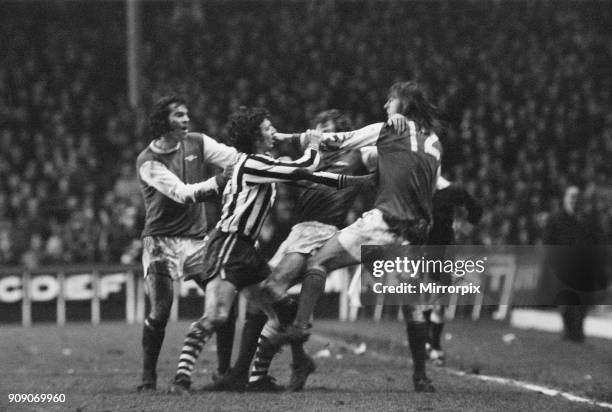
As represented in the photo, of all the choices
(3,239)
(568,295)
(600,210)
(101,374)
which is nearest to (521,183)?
(600,210)

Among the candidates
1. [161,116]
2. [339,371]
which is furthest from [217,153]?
[339,371]

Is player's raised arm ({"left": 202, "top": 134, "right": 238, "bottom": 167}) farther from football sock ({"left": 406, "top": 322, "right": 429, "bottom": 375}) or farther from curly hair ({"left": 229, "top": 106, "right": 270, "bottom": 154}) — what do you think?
football sock ({"left": 406, "top": 322, "right": 429, "bottom": 375})

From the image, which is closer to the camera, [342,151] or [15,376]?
[342,151]

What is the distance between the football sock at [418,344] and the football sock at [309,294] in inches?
35.9

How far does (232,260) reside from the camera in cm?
830

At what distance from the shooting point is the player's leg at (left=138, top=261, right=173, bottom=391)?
28.7 ft

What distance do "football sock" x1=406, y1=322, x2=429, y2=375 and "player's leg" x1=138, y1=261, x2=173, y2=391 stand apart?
6.10ft

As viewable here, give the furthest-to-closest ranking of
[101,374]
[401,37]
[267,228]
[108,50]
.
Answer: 1. [108,50]
2. [401,37]
3. [267,228]
4. [101,374]

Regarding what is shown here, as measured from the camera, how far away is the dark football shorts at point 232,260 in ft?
27.3

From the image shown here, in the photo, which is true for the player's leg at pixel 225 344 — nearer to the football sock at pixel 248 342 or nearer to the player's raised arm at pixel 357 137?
the football sock at pixel 248 342

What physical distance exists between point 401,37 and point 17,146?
9224 mm

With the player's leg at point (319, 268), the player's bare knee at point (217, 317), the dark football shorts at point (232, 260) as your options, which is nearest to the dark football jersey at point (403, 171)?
the player's leg at point (319, 268)

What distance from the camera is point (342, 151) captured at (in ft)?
30.1

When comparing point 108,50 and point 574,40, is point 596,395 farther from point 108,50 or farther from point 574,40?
point 108,50
